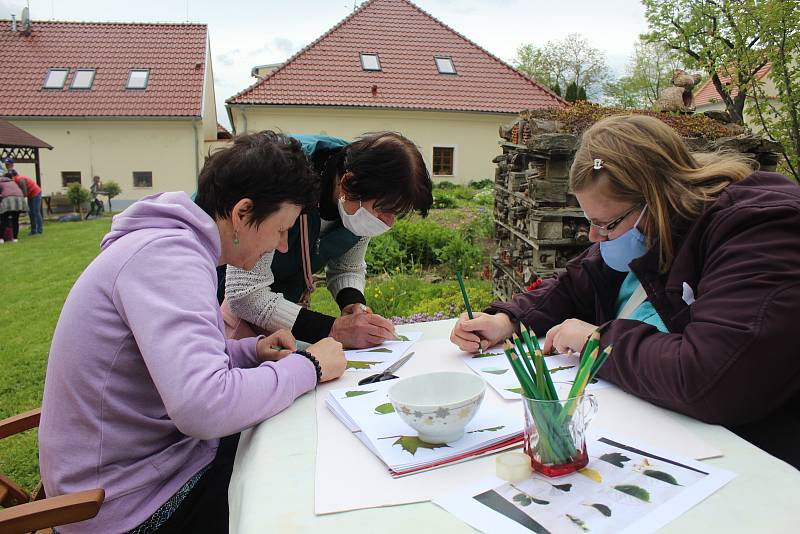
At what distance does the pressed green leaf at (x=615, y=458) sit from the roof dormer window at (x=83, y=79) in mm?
19800

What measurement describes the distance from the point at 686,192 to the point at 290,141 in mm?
1046

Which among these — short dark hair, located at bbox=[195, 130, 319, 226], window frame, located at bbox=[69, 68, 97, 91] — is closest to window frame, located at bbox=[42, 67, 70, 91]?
window frame, located at bbox=[69, 68, 97, 91]

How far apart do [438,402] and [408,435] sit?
0.10m

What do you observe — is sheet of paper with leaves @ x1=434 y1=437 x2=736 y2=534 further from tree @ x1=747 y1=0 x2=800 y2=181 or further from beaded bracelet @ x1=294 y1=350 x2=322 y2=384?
tree @ x1=747 y1=0 x2=800 y2=181

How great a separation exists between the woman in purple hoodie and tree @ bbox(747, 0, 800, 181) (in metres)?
5.29

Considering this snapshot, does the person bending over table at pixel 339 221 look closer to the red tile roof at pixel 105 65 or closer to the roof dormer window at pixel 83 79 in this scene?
the red tile roof at pixel 105 65

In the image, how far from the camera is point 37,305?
6578 mm

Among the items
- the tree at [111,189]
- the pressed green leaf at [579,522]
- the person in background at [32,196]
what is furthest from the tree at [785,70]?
the tree at [111,189]

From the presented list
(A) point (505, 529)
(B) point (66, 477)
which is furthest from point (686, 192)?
(B) point (66, 477)

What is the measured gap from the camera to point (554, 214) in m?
4.47

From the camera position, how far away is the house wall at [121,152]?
17562 millimetres

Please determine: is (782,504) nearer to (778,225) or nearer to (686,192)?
(778,225)

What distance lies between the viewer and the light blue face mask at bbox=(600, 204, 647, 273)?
169 centimetres

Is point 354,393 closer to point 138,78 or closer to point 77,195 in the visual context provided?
point 77,195
